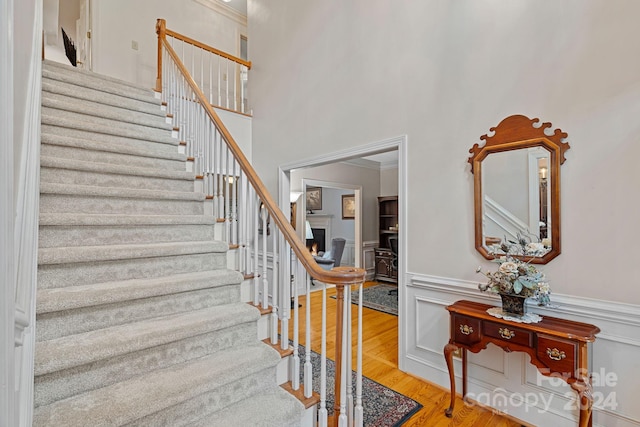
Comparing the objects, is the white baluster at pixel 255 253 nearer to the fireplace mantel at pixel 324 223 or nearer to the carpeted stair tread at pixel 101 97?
the carpeted stair tread at pixel 101 97

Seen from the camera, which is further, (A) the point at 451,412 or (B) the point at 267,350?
(A) the point at 451,412

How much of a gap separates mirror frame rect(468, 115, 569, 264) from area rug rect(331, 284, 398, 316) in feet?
8.09

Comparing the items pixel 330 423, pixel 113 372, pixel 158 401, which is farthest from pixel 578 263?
pixel 113 372

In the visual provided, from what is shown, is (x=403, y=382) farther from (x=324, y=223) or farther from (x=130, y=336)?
(x=324, y=223)

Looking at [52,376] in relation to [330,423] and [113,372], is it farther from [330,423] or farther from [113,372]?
[330,423]

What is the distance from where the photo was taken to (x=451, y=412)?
2.10 metres

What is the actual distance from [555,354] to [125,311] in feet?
7.69

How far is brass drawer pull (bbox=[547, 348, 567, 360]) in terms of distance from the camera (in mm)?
1635

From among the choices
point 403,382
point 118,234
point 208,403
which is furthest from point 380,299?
point 118,234

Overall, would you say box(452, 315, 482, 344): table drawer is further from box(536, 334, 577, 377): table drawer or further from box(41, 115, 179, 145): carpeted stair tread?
box(41, 115, 179, 145): carpeted stair tread

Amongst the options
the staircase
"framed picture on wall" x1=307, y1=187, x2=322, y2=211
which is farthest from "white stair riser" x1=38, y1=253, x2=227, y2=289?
"framed picture on wall" x1=307, y1=187, x2=322, y2=211

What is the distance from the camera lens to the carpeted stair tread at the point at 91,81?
289cm

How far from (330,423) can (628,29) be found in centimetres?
290

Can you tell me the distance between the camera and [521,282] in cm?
180
